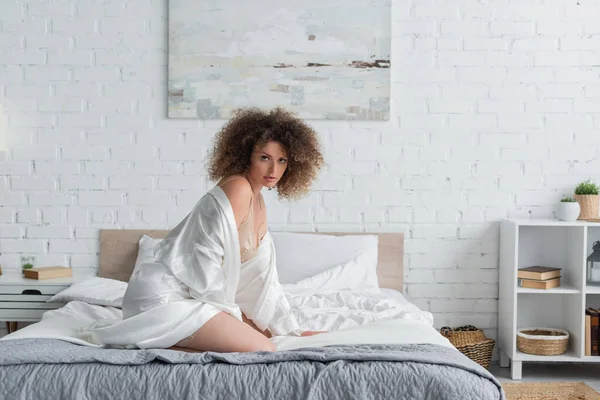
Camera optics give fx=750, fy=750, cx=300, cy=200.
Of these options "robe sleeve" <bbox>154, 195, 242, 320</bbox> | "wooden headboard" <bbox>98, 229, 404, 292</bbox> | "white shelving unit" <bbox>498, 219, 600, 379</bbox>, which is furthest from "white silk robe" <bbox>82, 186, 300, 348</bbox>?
"white shelving unit" <bbox>498, 219, 600, 379</bbox>

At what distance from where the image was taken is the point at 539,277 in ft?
12.6

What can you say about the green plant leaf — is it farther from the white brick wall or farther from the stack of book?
the stack of book

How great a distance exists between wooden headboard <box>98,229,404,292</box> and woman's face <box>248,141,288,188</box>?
4.96ft

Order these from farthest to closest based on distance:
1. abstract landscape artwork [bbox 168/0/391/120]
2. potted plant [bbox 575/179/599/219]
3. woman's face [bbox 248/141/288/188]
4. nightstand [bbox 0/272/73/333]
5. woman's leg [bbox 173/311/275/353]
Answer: abstract landscape artwork [bbox 168/0/391/120]
potted plant [bbox 575/179/599/219]
nightstand [bbox 0/272/73/333]
woman's face [bbox 248/141/288/188]
woman's leg [bbox 173/311/275/353]

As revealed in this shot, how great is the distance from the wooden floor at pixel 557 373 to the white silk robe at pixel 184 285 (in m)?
1.95

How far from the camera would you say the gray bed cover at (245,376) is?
2016 mm

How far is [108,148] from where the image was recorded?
13.5 ft

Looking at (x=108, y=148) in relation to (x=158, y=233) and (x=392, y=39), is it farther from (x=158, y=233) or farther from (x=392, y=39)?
(x=392, y=39)

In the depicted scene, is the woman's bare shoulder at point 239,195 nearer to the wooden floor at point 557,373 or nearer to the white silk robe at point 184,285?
the white silk robe at point 184,285

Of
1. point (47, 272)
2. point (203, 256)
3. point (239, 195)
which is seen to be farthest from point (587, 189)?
point (47, 272)

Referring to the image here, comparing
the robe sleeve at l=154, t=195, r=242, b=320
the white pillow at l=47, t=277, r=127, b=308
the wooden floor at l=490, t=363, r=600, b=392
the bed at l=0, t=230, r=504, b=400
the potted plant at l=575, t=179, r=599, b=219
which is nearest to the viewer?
the bed at l=0, t=230, r=504, b=400

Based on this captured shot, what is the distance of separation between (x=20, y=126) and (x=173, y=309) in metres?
2.28

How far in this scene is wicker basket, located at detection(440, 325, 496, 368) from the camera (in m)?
3.82

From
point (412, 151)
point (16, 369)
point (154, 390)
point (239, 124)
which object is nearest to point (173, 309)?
point (154, 390)
